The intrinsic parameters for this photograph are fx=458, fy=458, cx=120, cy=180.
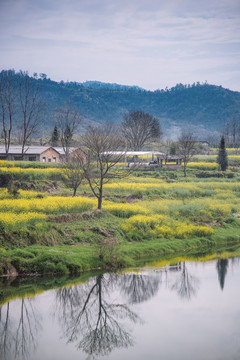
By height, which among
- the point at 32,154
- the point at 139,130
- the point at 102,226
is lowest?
the point at 102,226

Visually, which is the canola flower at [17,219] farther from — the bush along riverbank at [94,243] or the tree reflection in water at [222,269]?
the tree reflection in water at [222,269]

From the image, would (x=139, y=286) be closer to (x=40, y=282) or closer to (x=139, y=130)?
(x=40, y=282)

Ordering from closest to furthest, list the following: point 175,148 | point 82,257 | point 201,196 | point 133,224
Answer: point 82,257 → point 133,224 → point 201,196 → point 175,148

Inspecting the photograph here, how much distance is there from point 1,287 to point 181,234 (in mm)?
14241

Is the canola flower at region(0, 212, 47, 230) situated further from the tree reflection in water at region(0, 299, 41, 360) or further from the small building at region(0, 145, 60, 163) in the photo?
the small building at region(0, 145, 60, 163)

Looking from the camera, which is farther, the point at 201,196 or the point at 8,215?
the point at 201,196

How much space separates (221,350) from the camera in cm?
1533

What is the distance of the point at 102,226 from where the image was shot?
93.9ft

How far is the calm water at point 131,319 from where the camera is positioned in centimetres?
1537

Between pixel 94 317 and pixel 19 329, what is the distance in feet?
10.5

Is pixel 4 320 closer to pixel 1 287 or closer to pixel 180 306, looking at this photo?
pixel 1 287

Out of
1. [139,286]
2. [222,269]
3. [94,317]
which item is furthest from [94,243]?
[94,317]

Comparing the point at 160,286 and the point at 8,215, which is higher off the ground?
the point at 8,215

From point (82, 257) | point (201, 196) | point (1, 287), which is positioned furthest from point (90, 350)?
point (201, 196)
